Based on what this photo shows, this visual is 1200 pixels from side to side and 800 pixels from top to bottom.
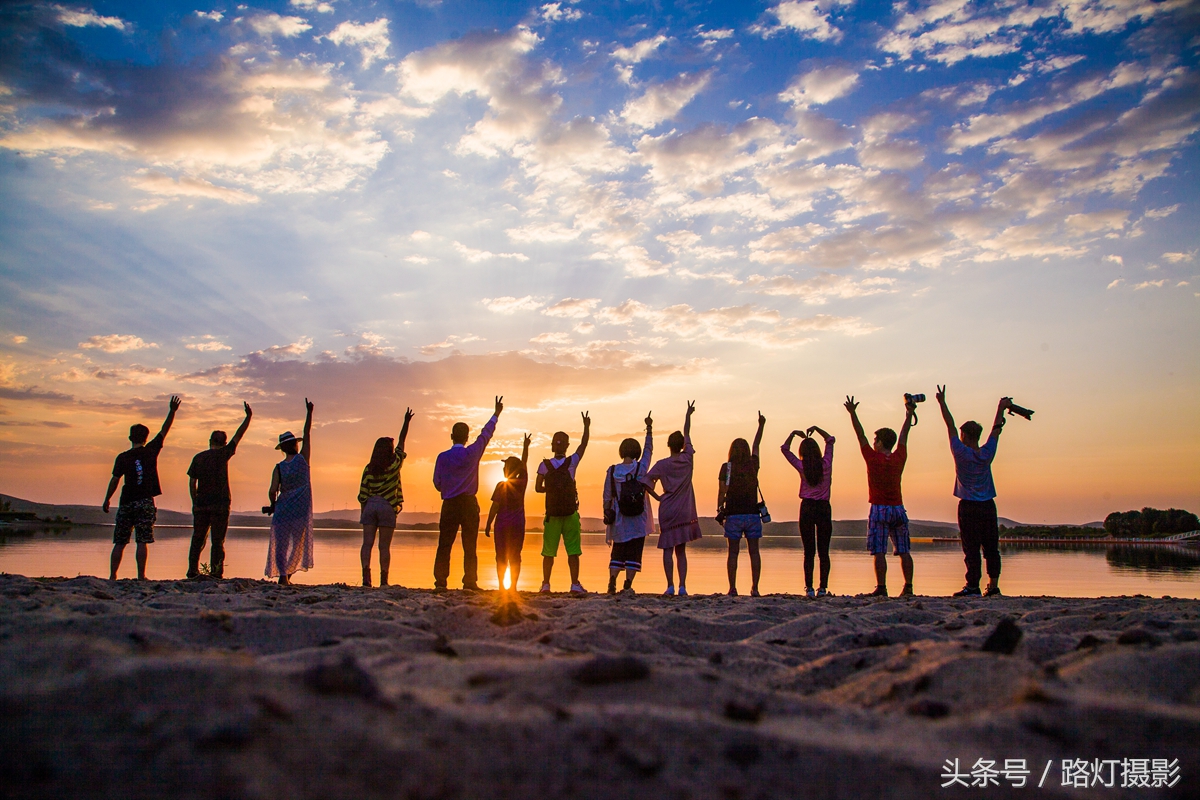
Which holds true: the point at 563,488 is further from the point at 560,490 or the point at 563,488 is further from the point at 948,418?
the point at 948,418

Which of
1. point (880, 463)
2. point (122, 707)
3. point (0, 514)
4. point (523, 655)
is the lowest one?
point (0, 514)

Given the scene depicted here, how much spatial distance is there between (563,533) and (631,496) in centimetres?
101

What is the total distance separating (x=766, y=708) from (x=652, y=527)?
6173 millimetres

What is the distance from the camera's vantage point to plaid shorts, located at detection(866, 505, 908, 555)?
7719 mm

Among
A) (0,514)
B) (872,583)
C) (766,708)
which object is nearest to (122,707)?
(766,708)

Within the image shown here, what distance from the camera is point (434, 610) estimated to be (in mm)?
4520

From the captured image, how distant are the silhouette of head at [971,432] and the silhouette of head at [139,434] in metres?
9.80

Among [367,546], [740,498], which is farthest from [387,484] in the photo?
[740,498]

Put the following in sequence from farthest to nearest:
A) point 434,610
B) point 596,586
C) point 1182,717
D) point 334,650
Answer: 1. point 596,586
2. point 434,610
3. point 334,650
4. point 1182,717

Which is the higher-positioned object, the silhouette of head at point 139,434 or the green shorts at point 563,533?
the silhouette of head at point 139,434

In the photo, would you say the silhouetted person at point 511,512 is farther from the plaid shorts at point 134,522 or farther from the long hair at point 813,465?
the plaid shorts at point 134,522

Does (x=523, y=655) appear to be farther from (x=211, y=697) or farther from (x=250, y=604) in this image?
(x=250, y=604)

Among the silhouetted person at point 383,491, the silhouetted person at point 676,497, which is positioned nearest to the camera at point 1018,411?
the silhouetted person at point 676,497

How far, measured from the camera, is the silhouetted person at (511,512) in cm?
780
